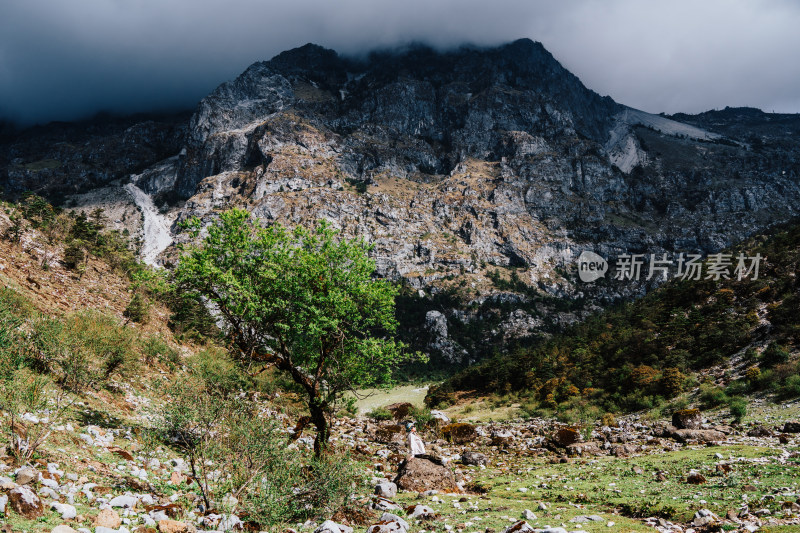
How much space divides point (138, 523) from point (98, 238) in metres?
32.6

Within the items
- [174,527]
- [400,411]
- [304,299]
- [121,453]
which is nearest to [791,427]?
[304,299]

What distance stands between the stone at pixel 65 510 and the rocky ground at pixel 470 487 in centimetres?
3

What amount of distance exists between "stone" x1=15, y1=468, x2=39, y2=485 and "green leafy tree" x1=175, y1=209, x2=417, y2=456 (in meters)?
6.55

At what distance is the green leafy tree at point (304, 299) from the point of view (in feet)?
44.3

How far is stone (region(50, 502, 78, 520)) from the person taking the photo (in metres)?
6.36

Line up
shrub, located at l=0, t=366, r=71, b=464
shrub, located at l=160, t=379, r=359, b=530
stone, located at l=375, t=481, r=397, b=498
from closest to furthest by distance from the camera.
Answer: shrub, located at l=0, t=366, r=71, b=464 < shrub, located at l=160, t=379, r=359, b=530 < stone, located at l=375, t=481, r=397, b=498

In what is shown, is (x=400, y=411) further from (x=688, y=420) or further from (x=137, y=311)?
(x=137, y=311)

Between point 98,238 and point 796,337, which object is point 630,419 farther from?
point 98,238

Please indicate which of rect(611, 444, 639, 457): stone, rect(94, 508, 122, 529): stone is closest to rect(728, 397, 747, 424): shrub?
rect(611, 444, 639, 457): stone

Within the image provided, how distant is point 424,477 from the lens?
15070 mm

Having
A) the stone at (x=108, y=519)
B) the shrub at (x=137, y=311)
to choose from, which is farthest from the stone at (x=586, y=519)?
the shrub at (x=137, y=311)

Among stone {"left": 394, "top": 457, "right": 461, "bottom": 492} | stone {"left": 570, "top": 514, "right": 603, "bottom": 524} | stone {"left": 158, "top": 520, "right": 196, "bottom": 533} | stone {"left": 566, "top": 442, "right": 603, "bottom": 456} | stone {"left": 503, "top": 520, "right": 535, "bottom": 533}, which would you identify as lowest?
stone {"left": 566, "top": 442, "right": 603, "bottom": 456}

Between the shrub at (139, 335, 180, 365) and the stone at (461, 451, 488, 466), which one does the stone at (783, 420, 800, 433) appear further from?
the shrub at (139, 335, 180, 365)

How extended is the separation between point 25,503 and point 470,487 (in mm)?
13538
